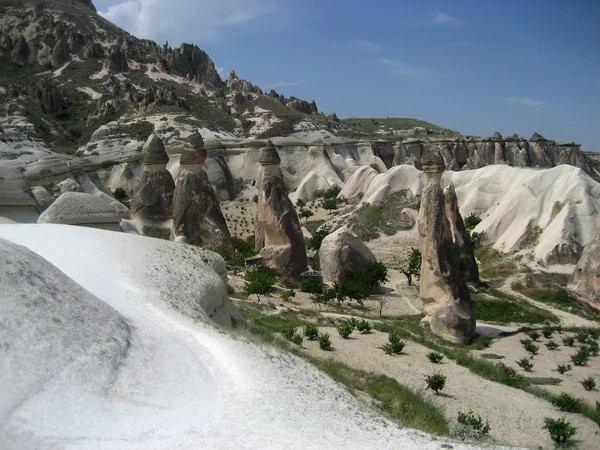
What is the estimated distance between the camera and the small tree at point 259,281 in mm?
15148

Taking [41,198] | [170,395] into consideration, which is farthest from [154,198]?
[170,395]

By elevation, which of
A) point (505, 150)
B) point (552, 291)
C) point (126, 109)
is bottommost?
A: point (552, 291)

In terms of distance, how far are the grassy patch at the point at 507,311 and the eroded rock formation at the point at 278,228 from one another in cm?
571

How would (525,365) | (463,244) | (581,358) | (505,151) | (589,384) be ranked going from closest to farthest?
(589,384) < (525,365) < (581,358) < (463,244) < (505,151)

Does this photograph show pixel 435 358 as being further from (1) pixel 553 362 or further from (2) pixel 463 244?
(2) pixel 463 244

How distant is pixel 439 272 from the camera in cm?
1409

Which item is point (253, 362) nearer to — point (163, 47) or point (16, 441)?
point (16, 441)

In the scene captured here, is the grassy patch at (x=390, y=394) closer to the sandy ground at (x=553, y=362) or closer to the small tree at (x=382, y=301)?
the sandy ground at (x=553, y=362)

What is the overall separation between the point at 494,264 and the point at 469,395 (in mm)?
14701

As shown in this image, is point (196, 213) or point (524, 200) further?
point (524, 200)

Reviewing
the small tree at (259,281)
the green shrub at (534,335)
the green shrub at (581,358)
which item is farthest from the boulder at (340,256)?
the green shrub at (581,358)

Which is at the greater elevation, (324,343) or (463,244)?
(463,244)

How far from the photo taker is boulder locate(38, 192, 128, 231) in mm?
11531

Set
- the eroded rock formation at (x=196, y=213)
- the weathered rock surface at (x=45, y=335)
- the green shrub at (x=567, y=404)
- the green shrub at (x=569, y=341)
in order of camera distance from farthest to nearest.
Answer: the eroded rock formation at (x=196, y=213), the green shrub at (x=569, y=341), the green shrub at (x=567, y=404), the weathered rock surface at (x=45, y=335)
